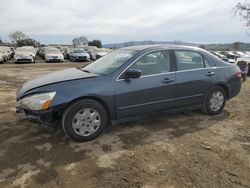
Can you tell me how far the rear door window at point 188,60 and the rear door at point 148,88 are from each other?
0.20 metres

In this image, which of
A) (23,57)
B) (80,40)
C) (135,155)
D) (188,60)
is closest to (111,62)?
(188,60)

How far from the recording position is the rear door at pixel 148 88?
12.9ft

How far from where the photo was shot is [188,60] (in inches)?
184

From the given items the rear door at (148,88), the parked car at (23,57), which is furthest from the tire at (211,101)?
the parked car at (23,57)

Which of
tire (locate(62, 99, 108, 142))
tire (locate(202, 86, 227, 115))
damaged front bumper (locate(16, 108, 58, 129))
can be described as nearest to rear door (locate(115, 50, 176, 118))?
tire (locate(62, 99, 108, 142))

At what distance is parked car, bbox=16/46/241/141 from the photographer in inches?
142

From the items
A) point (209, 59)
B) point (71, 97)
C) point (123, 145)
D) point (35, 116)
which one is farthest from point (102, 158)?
point (209, 59)

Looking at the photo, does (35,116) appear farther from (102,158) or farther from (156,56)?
(156,56)

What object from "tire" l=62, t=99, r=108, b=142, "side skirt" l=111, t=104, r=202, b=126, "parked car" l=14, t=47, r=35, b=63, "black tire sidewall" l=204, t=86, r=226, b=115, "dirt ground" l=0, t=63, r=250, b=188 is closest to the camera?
"dirt ground" l=0, t=63, r=250, b=188

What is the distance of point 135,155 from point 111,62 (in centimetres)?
190

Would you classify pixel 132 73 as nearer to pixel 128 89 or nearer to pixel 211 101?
pixel 128 89

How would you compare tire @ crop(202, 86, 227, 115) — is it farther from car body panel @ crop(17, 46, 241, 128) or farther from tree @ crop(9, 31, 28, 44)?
tree @ crop(9, 31, 28, 44)

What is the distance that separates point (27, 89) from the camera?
3.89 m

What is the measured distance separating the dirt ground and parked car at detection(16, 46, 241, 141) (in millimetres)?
334
